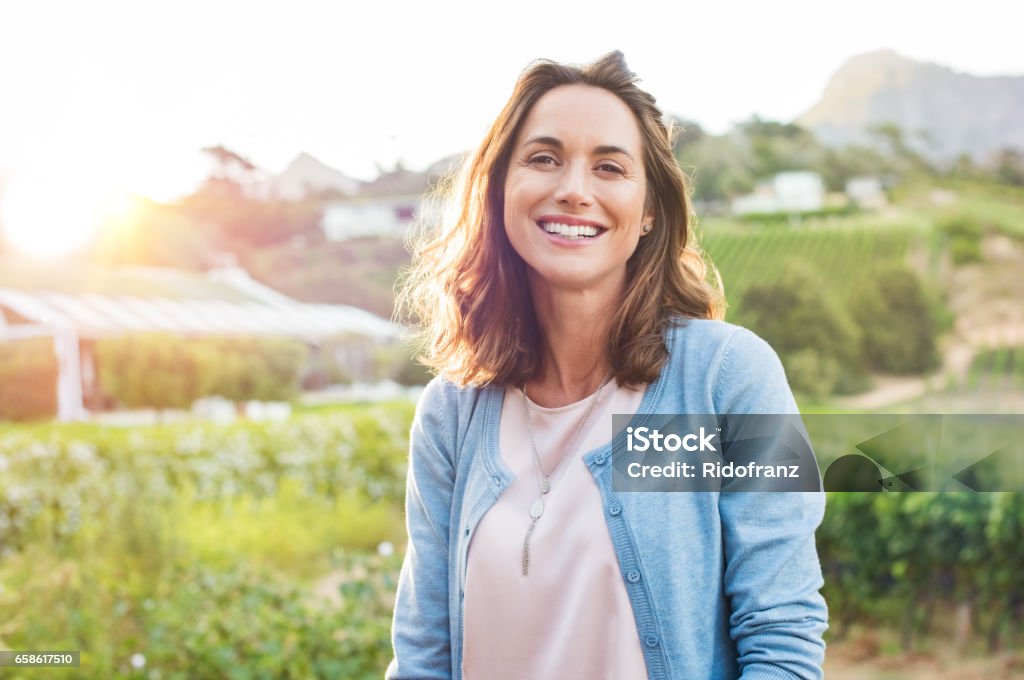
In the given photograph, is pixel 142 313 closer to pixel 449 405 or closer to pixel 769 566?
pixel 449 405

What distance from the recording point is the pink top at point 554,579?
1.09 m

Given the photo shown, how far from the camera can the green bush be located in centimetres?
548

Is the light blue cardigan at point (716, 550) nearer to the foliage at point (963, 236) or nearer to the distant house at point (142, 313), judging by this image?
the distant house at point (142, 313)

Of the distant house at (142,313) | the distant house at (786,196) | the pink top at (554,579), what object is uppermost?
the distant house at (786,196)

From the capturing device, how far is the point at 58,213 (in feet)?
19.3

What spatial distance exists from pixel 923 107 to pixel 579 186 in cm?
921

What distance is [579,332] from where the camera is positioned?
127cm

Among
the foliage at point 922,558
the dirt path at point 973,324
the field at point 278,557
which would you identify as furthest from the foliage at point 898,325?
the foliage at point 922,558

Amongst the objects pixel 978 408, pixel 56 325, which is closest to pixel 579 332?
pixel 56 325

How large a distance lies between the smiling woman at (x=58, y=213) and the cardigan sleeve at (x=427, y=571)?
17.3 ft

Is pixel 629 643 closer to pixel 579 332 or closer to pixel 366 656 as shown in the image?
pixel 579 332

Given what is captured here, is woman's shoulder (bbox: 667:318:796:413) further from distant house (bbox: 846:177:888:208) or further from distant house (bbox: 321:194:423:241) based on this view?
distant house (bbox: 846:177:888:208)

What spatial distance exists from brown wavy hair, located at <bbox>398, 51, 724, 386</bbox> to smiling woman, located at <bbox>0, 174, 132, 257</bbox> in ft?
16.7

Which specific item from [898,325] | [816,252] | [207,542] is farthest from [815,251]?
[207,542]
